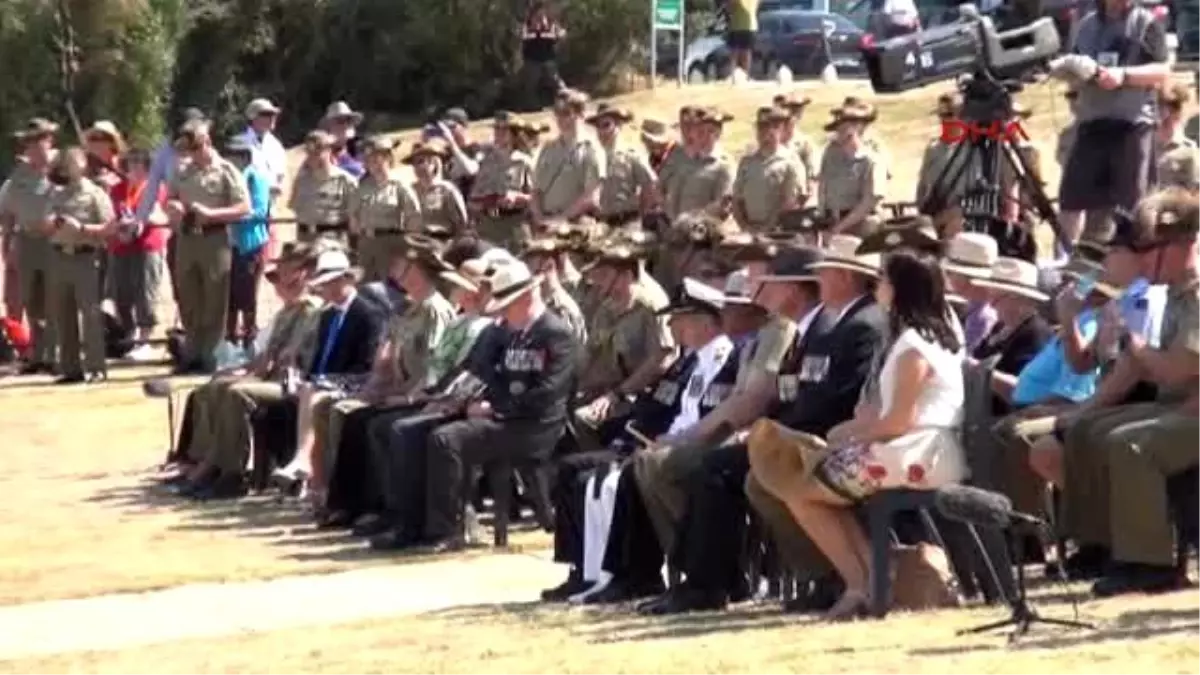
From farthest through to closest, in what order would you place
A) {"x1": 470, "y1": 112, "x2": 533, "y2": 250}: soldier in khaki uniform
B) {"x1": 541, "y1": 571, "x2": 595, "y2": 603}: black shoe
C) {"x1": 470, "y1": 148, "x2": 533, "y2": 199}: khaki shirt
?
{"x1": 470, "y1": 148, "x2": 533, "y2": 199}: khaki shirt
{"x1": 470, "y1": 112, "x2": 533, "y2": 250}: soldier in khaki uniform
{"x1": 541, "y1": 571, "x2": 595, "y2": 603}: black shoe

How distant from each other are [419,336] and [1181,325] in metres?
6.03

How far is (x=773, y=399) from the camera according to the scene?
12188 millimetres

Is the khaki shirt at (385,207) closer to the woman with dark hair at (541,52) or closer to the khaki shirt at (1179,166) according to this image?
the khaki shirt at (1179,166)

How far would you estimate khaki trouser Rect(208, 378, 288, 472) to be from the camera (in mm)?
17500

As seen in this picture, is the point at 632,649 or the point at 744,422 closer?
the point at 632,649

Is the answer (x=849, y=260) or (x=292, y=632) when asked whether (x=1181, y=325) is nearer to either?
(x=849, y=260)

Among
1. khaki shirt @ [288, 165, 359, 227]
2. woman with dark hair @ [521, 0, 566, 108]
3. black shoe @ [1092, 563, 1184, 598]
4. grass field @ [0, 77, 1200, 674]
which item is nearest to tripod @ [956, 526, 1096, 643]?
grass field @ [0, 77, 1200, 674]

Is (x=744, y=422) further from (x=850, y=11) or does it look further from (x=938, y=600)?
(x=850, y=11)

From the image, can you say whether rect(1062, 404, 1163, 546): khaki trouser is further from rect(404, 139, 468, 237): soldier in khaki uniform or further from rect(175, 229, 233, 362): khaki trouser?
rect(175, 229, 233, 362): khaki trouser

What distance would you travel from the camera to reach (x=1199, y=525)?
429 inches

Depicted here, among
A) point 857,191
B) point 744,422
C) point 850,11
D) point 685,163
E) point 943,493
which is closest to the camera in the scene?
point 943,493

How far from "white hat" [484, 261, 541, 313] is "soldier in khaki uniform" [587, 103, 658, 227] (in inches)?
225

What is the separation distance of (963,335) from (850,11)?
37.8m

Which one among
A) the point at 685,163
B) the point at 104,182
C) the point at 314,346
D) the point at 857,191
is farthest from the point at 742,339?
the point at 104,182
